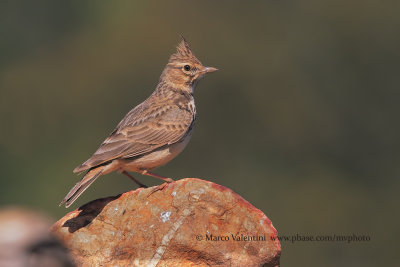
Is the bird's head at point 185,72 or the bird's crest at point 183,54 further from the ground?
the bird's crest at point 183,54

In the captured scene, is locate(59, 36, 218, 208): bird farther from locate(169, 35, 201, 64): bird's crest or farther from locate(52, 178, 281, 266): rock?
locate(52, 178, 281, 266): rock

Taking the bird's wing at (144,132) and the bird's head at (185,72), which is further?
the bird's head at (185,72)

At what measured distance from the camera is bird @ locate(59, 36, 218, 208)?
25.8 feet

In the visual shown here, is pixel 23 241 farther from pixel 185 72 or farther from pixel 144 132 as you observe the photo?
pixel 185 72

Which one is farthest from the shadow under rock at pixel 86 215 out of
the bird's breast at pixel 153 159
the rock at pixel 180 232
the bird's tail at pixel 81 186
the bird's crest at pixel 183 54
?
the bird's crest at pixel 183 54

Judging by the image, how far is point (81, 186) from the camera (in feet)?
24.7

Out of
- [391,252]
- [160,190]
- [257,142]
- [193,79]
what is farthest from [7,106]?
[160,190]

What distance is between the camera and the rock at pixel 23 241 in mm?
3293

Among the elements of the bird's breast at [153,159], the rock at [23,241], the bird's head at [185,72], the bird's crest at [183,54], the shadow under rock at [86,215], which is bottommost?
the bird's breast at [153,159]

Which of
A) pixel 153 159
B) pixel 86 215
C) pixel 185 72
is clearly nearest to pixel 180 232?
pixel 86 215

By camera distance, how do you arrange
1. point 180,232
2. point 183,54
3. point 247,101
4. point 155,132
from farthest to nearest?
point 247,101
point 183,54
point 155,132
point 180,232

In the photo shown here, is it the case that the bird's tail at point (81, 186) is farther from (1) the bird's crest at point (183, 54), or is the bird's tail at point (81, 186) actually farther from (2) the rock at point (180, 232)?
(1) the bird's crest at point (183, 54)

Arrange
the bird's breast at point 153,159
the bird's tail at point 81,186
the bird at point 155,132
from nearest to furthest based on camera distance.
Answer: the bird's tail at point 81,186 < the bird at point 155,132 < the bird's breast at point 153,159

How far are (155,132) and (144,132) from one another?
0.40 feet
